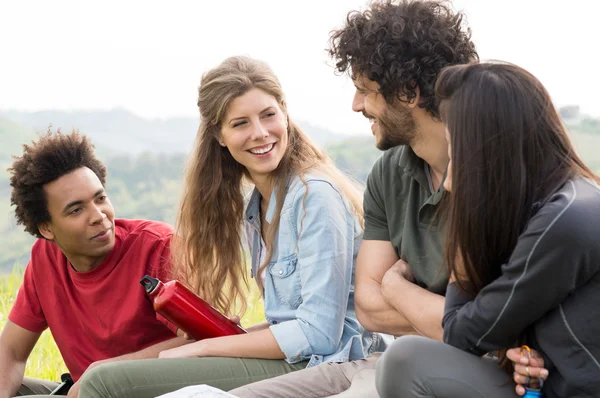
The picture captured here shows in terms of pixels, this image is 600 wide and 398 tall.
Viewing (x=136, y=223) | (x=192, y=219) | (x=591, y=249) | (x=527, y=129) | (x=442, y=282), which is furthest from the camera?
(x=136, y=223)

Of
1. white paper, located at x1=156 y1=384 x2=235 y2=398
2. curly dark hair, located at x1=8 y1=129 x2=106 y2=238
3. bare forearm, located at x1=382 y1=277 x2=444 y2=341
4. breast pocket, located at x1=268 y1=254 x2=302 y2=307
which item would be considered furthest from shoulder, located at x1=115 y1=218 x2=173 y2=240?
bare forearm, located at x1=382 y1=277 x2=444 y2=341

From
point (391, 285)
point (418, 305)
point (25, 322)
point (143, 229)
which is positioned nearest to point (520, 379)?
point (418, 305)

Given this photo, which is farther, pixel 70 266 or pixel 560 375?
pixel 70 266

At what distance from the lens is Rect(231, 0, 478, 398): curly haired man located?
2.92m

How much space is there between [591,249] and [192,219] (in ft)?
6.11

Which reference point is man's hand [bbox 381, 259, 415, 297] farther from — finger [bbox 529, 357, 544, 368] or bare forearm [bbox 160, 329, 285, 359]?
finger [bbox 529, 357, 544, 368]

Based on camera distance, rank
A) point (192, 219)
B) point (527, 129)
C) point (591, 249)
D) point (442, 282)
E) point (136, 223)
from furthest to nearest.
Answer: point (136, 223)
point (192, 219)
point (442, 282)
point (527, 129)
point (591, 249)

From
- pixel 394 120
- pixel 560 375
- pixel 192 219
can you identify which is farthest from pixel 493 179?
pixel 192 219

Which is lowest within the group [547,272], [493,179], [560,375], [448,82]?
[560,375]

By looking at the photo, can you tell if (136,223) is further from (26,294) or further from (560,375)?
(560,375)

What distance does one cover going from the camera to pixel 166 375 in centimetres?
298

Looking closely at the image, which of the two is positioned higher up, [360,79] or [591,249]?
[360,79]

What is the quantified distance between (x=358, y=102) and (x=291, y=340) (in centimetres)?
87

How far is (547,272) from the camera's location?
84.9 inches
